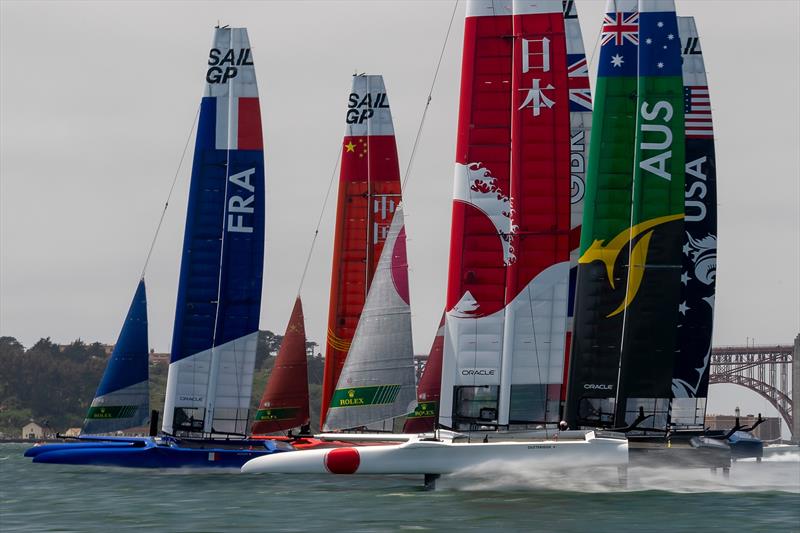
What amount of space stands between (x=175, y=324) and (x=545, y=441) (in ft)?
46.2

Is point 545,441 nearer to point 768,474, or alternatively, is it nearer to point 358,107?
point 768,474

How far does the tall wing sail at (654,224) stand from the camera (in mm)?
30109

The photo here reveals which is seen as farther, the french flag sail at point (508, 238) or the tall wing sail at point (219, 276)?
the tall wing sail at point (219, 276)

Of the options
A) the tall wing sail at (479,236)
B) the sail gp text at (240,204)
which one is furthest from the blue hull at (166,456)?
the tall wing sail at (479,236)

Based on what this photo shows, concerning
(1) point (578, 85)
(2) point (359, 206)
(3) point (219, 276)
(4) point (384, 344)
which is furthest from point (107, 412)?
(1) point (578, 85)

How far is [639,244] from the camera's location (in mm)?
30156

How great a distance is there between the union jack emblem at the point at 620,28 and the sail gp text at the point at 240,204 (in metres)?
11.1

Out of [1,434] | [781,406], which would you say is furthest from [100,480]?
[1,434]

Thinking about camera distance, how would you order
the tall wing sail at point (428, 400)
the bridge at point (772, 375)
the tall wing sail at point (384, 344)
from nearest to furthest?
1. the tall wing sail at point (384, 344)
2. the tall wing sail at point (428, 400)
3. the bridge at point (772, 375)

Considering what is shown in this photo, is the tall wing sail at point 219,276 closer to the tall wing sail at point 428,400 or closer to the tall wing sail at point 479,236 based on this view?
the tall wing sail at point 428,400

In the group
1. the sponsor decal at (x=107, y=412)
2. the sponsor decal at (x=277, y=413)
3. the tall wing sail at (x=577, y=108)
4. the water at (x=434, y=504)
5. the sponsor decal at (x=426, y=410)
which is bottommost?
the water at (x=434, y=504)

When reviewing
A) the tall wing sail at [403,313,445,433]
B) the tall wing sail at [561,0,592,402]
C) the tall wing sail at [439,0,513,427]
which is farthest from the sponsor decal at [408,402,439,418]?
the tall wing sail at [439,0,513,427]

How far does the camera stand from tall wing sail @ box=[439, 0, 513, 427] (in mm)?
28641

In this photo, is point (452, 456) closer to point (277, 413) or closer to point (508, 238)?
point (508, 238)
